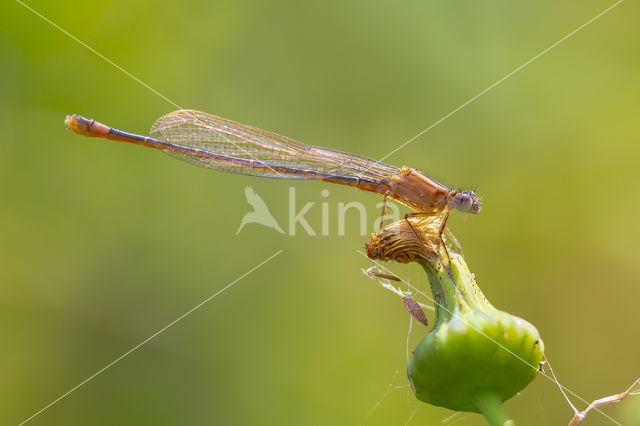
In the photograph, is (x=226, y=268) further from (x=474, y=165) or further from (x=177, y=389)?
(x=474, y=165)

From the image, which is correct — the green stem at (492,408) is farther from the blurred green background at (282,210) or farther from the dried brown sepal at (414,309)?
the blurred green background at (282,210)

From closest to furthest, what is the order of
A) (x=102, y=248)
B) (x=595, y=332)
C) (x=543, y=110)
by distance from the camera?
(x=595, y=332) → (x=102, y=248) → (x=543, y=110)

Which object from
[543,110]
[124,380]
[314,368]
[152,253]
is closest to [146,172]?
[152,253]

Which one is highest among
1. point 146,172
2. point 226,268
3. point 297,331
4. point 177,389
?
point 146,172

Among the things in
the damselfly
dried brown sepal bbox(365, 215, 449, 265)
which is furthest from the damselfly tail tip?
dried brown sepal bbox(365, 215, 449, 265)

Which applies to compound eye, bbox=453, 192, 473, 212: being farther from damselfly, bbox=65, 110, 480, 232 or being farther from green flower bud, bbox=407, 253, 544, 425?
green flower bud, bbox=407, 253, 544, 425

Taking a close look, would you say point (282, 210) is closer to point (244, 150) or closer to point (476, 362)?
point (244, 150)
